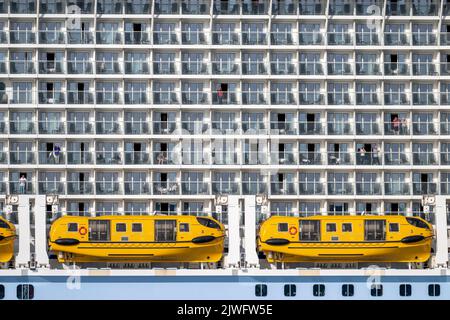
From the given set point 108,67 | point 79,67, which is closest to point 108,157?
point 108,67

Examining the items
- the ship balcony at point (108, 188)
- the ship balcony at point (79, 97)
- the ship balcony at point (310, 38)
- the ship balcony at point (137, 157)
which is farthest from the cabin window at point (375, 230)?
the ship balcony at point (79, 97)

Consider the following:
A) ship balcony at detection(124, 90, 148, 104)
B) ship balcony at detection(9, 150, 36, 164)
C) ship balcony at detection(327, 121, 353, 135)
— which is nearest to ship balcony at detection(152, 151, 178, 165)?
ship balcony at detection(124, 90, 148, 104)

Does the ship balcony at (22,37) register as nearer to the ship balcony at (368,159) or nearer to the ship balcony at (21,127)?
the ship balcony at (21,127)

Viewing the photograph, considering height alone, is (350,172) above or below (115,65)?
below
